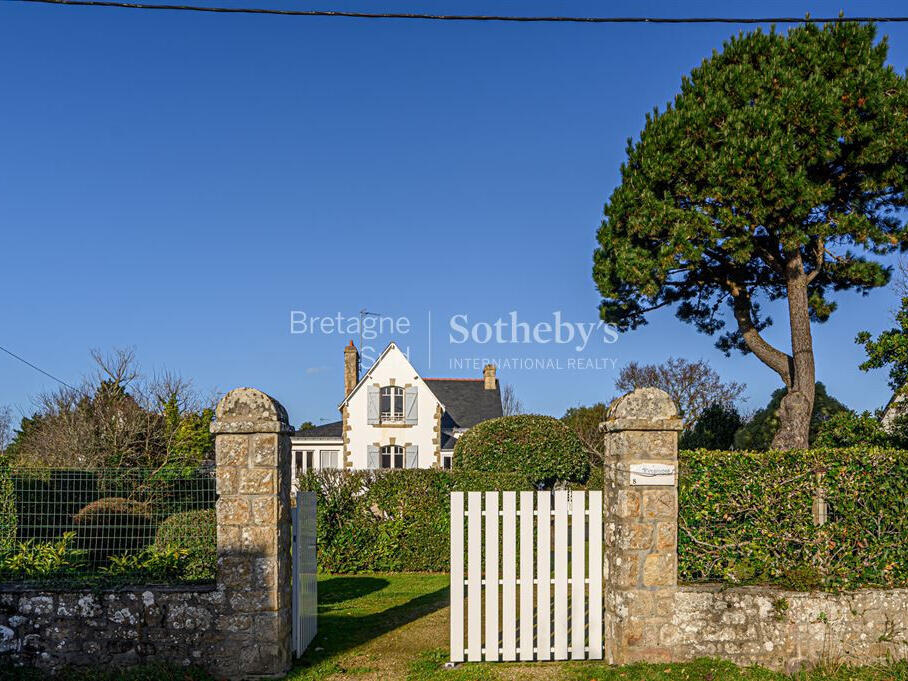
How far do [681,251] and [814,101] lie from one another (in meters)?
3.77

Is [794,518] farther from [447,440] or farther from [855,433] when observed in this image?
[447,440]

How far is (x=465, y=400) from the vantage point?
105 ft

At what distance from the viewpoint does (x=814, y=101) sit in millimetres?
13492

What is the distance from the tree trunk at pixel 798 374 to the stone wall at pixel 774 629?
8.82m

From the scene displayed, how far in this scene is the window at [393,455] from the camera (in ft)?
91.2

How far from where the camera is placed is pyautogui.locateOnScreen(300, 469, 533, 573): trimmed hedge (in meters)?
12.4

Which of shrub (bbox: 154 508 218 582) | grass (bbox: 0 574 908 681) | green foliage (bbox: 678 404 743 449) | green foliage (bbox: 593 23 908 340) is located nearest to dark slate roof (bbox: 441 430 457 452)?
green foliage (bbox: 678 404 743 449)

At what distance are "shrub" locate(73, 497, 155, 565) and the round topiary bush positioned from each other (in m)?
11.8

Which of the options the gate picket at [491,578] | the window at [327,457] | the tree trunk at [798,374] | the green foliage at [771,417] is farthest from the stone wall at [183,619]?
the window at [327,457]

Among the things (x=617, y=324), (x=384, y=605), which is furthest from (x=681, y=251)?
(x=384, y=605)

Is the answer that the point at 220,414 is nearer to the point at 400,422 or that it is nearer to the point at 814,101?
the point at 814,101

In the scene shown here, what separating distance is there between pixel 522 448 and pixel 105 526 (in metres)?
13.1

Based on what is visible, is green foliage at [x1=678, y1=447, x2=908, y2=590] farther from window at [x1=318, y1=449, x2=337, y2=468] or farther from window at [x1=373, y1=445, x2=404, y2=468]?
window at [x1=318, y1=449, x2=337, y2=468]

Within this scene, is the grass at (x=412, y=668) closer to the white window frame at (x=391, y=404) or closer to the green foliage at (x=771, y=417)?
the green foliage at (x=771, y=417)
